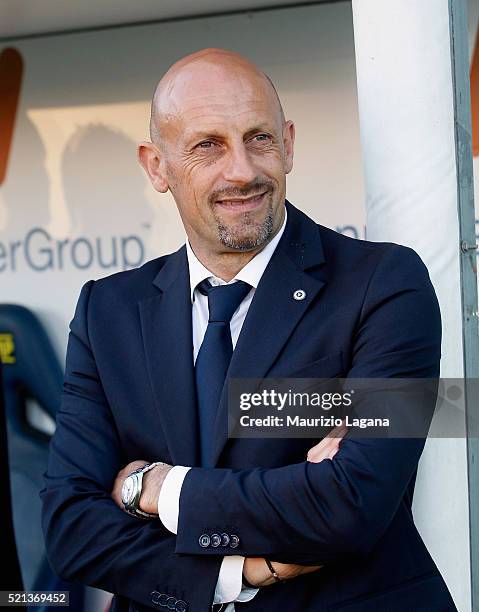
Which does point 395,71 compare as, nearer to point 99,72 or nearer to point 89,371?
point 89,371

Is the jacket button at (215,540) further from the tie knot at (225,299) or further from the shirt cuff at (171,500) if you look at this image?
the tie knot at (225,299)

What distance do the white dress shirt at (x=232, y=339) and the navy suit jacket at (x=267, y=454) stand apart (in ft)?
0.07

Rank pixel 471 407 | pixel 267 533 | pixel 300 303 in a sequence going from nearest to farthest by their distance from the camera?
pixel 267 533 < pixel 300 303 < pixel 471 407

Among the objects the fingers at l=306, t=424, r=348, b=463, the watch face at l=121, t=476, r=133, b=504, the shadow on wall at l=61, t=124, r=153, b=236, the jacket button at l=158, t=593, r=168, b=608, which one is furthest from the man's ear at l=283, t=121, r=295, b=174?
the shadow on wall at l=61, t=124, r=153, b=236

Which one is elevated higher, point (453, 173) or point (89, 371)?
point (453, 173)

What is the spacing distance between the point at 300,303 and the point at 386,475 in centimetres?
35

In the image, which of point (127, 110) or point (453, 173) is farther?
point (127, 110)

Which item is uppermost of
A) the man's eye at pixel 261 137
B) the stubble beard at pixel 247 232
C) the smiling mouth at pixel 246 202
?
the man's eye at pixel 261 137

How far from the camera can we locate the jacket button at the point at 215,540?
1.63 m

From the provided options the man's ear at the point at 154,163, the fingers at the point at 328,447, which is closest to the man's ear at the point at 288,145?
the man's ear at the point at 154,163

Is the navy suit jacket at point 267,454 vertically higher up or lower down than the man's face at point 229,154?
lower down

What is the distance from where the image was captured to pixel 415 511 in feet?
6.69

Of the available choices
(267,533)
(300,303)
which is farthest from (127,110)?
(267,533)

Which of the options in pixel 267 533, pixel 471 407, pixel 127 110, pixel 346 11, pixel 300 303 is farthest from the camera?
pixel 127 110
